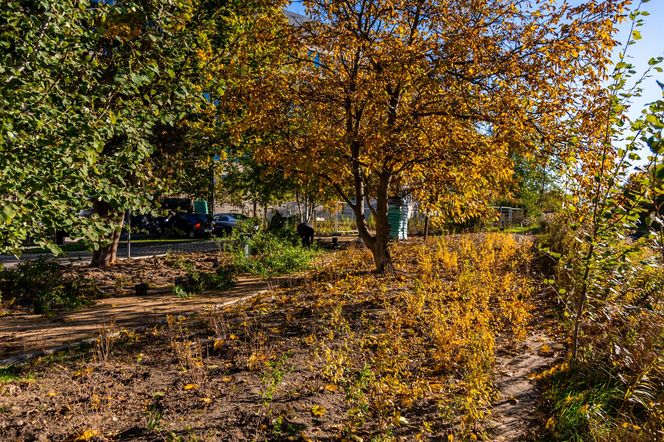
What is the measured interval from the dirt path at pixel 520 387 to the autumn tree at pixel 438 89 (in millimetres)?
2924

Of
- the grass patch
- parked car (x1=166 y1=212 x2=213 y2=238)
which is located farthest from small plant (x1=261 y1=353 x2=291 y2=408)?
parked car (x1=166 y1=212 x2=213 y2=238)

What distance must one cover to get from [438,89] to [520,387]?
402 centimetres

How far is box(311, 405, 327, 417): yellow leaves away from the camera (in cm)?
324

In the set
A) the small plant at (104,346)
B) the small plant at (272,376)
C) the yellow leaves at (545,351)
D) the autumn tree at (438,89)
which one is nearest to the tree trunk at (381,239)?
the autumn tree at (438,89)

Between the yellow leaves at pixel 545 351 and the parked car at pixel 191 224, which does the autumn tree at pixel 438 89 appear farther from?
the parked car at pixel 191 224

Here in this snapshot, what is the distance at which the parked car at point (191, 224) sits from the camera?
2252cm

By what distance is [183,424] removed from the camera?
3082 mm

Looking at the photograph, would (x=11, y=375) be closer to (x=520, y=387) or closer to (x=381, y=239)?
(x=520, y=387)

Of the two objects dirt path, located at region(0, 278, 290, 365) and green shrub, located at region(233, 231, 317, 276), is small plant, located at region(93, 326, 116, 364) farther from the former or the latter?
green shrub, located at region(233, 231, 317, 276)

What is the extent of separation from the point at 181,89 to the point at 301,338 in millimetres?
3086

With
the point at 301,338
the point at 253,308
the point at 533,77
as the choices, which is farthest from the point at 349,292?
the point at 533,77

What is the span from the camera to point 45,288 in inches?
302

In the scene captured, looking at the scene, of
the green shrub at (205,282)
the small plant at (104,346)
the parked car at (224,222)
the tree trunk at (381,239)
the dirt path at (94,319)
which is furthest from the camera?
the parked car at (224,222)

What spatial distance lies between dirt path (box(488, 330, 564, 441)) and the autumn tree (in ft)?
9.59
